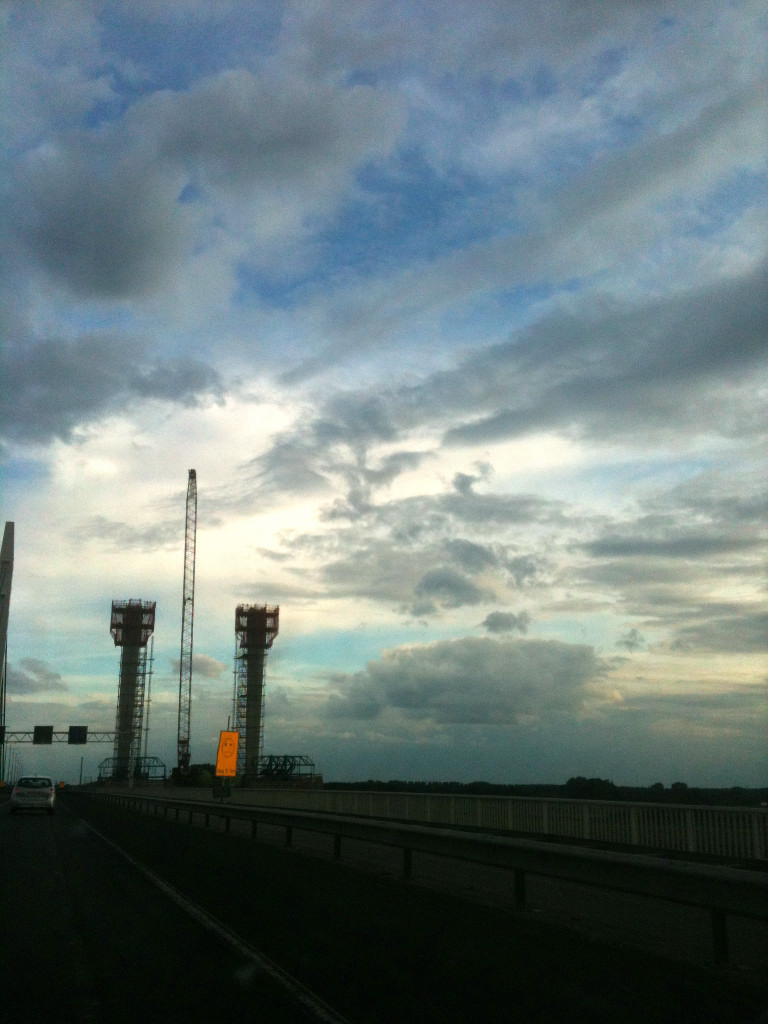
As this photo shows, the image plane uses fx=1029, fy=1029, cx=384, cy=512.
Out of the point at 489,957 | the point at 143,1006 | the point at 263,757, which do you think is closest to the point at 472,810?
the point at 489,957

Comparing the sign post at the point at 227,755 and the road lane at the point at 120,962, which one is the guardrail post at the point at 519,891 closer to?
the road lane at the point at 120,962

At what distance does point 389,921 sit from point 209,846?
42.1ft

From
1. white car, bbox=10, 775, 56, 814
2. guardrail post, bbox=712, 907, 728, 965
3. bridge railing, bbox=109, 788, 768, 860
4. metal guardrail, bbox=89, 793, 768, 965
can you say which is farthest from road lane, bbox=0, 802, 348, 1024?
white car, bbox=10, 775, 56, 814

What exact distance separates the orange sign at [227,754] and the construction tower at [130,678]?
79.5m

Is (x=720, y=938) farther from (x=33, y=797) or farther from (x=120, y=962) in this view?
(x=33, y=797)

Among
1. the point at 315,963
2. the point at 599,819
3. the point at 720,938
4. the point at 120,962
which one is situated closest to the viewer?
the point at 315,963

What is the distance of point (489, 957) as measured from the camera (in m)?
9.05

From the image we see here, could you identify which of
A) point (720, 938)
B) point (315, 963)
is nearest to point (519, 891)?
point (720, 938)

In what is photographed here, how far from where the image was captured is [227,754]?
49500 mm

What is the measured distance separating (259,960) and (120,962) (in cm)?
120

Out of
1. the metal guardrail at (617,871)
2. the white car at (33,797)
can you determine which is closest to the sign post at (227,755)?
the white car at (33,797)

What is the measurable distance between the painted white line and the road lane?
0.17ft

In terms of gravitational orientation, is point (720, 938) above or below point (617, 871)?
below

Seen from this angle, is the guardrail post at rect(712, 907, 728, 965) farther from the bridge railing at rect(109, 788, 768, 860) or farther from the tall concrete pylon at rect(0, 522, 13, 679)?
the tall concrete pylon at rect(0, 522, 13, 679)
